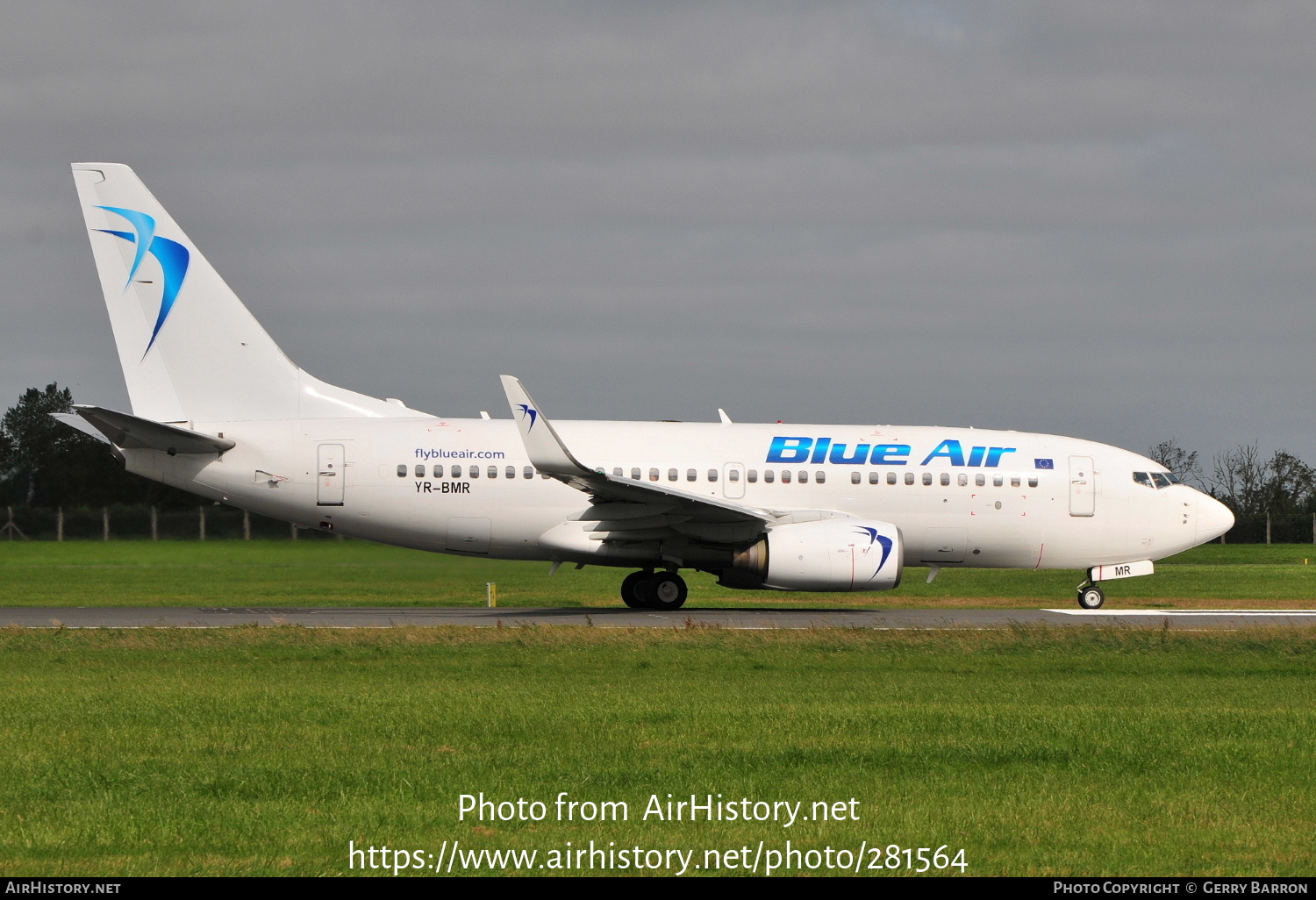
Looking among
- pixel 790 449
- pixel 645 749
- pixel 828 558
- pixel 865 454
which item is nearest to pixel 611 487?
pixel 828 558

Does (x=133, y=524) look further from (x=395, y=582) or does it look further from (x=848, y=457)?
(x=848, y=457)

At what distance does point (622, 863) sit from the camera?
23.2ft

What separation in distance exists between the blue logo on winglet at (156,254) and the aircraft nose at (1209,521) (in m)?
19.9

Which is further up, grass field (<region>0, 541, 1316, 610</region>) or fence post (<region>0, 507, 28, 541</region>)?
fence post (<region>0, 507, 28, 541</region>)

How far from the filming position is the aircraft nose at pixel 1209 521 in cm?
2769

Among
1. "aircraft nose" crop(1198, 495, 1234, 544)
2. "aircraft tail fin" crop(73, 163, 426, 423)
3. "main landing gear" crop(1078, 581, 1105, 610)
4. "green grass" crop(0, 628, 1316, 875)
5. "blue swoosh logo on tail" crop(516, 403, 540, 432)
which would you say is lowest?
"main landing gear" crop(1078, 581, 1105, 610)

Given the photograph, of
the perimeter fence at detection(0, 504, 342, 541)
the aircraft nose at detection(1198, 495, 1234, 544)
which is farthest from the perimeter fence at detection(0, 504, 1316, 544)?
the aircraft nose at detection(1198, 495, 1234, 544)

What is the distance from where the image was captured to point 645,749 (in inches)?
403

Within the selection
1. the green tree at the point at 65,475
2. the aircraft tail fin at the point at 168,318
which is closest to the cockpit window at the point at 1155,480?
the aircraft tail fin at the point at 168,318

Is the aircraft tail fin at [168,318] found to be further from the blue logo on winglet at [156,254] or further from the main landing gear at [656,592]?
the main landing gear at [656,592]

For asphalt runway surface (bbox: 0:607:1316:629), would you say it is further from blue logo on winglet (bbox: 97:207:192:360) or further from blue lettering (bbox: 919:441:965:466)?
blue logo on winglet (bbox: 97:207:192:360)

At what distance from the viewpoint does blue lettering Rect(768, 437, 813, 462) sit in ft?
86.1
